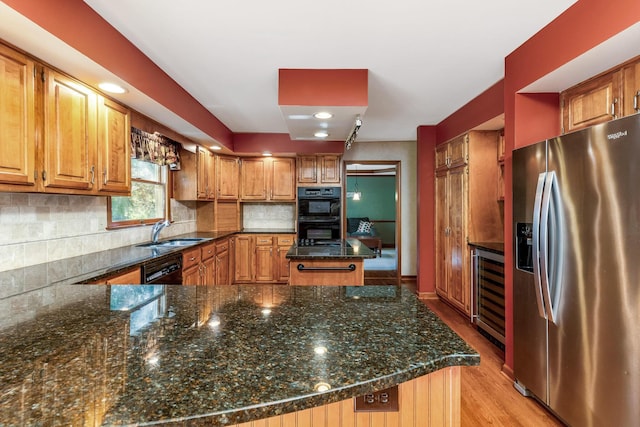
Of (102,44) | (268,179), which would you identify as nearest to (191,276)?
(102,44)

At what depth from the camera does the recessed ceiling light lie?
220 centimetres

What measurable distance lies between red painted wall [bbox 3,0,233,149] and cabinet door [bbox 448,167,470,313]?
10.3 feet

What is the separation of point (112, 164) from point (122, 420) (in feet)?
7.84

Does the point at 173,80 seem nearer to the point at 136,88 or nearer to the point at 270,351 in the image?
the point at 136,88

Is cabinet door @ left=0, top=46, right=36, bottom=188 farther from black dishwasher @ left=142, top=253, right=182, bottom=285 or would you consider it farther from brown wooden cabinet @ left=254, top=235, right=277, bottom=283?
brown wooden cabinet @ left=254, top=235, right=277, bottom=283

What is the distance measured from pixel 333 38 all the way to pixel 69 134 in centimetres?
184

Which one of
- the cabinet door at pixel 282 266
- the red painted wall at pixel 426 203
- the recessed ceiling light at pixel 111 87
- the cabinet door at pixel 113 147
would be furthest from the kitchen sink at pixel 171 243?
the red painted wall at pixel 426 203

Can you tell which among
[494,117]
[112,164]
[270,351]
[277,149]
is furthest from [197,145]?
[270,351]

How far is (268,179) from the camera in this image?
5.30 m

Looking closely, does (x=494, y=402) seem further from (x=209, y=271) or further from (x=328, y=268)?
(x=209, y=271)

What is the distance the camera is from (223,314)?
107 cm

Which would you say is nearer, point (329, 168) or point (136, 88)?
point (136, 88)

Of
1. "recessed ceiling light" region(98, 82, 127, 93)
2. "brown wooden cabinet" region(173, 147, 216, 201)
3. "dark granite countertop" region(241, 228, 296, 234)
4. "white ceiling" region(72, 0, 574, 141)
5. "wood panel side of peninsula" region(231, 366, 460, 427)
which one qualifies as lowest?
"wood panel side of peninsula" region(231, 366, 460, 427)

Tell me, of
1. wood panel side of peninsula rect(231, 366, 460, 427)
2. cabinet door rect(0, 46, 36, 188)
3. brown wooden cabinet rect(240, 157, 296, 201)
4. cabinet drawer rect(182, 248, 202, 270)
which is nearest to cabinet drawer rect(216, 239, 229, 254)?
cabinet drawer rect(182, 248, 202, 270)
